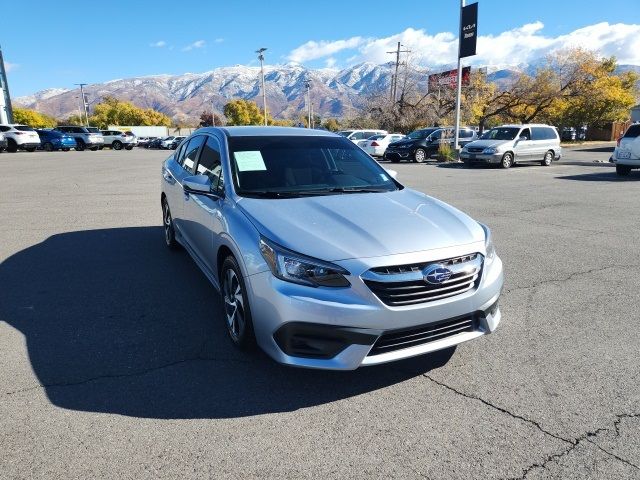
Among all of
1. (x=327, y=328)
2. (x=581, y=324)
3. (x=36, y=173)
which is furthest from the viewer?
(x=36, y=173)

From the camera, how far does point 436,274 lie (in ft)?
9.10

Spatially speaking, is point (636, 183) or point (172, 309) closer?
point (172, 309)

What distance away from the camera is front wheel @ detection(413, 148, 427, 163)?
Result: 22.9 metres

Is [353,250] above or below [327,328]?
above

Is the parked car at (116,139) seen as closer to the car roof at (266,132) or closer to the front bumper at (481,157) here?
the front bumper at (481,157)

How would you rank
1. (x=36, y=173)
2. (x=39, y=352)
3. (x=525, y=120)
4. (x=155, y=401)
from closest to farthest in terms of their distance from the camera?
(x=155, y=401) < (x=39, y=352) < (x=36, y=173) < (x=525, y=120)

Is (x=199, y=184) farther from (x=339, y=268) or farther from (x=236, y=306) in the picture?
(x=339, y=268)

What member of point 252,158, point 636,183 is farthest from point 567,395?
point 636,183

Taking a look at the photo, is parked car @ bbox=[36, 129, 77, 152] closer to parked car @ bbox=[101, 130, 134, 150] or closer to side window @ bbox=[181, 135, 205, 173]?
parked car @ bbox=[101, 130, 134, 150]

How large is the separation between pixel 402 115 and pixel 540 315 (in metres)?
47.0

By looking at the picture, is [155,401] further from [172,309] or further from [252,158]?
[252,158]

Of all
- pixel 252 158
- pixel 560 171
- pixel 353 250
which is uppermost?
pixel 252 158

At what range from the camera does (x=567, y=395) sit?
2.94 meters

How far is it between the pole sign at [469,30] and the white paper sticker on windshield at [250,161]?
2267 cm
